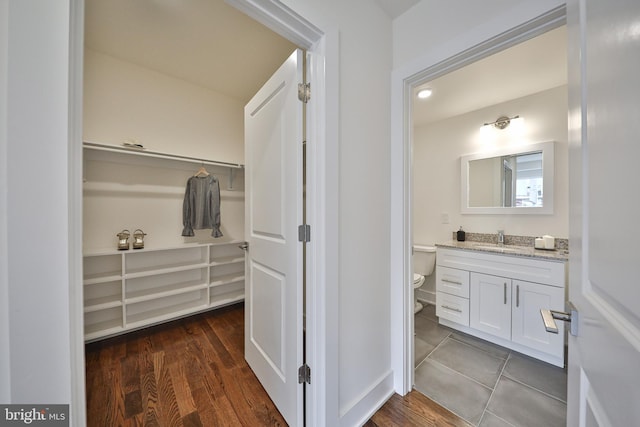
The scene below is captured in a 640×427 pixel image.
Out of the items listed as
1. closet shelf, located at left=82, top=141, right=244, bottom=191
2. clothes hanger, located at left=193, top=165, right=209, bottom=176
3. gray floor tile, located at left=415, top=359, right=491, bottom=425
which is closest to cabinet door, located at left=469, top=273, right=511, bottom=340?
A: gray floor tile, located at left=415, top=359, right=491, bottom=425

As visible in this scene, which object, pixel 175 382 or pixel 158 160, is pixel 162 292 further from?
pixel 158 160

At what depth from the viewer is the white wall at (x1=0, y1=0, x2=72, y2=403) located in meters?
0.45

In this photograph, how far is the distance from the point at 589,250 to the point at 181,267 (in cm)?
271

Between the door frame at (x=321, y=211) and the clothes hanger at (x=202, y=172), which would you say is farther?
the clothes hanger at (x=202, y=172)

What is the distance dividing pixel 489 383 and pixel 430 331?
0.69 m

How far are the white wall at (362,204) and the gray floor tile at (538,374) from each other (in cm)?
104

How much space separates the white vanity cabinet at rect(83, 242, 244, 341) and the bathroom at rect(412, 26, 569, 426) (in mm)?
2171

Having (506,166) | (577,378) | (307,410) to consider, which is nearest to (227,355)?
(307,410)

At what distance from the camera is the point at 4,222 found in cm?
44

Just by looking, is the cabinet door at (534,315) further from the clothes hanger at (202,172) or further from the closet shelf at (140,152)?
the clothes hanger at (202,172)

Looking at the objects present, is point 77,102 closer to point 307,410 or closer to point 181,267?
point 307,410

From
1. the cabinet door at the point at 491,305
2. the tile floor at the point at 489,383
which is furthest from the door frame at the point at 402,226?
the cabinet door at the point at 491,305

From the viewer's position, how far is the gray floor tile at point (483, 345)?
184cm

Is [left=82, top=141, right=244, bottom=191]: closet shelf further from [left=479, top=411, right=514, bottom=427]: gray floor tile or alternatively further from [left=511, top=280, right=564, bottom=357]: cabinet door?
[left=511, top=280, right=564, bottom=357]: cabinet door
